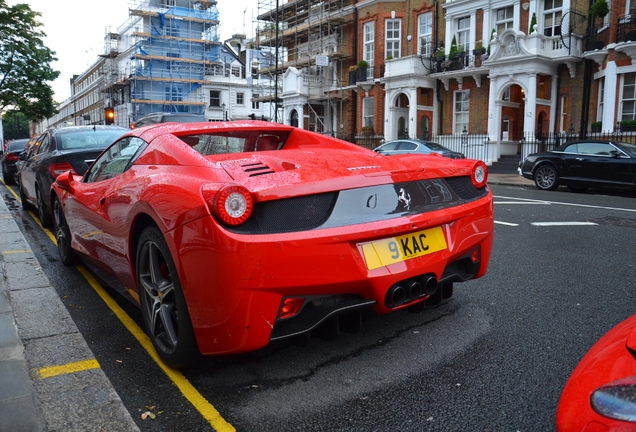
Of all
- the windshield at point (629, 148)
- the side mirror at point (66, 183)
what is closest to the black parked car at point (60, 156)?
the side mirror at point (66, 183)

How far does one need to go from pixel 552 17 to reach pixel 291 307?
26144mm

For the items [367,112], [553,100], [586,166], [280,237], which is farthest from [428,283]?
[367,112]

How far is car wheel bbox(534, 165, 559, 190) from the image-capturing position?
50.4ft

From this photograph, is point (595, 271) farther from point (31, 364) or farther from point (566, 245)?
point (31, 364)

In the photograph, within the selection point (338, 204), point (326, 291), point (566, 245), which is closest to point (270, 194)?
point (338, 204)

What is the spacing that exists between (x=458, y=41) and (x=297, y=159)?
91.9 ft

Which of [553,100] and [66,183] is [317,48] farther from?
[66,183]

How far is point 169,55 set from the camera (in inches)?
2256

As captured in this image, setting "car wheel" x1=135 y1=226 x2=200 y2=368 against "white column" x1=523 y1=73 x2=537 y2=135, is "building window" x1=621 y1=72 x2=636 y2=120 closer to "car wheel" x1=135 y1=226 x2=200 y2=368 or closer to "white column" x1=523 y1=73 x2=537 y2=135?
"white column" x1=523 y1=73 x2=537 y2=135

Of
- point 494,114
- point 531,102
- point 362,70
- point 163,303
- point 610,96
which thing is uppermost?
point 362,70

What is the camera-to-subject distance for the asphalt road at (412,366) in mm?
2627

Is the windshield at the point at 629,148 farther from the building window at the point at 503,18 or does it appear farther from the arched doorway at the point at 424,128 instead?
the arched doorway at the point at 424,128

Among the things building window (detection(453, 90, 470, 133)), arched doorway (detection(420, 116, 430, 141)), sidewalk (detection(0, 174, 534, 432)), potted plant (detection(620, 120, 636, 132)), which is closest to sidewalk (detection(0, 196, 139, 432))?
sidewalk (detection(0, 174, 534, 432))

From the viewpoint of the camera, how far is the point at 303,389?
9.59ft
